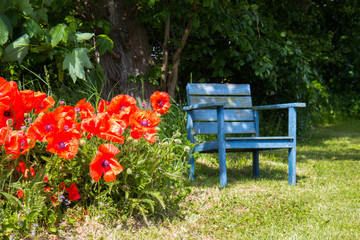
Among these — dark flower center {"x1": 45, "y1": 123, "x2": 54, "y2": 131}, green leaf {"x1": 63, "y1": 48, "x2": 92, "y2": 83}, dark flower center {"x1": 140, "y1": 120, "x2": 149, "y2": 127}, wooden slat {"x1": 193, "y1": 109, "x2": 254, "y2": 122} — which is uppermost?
green leaf {"x1": 63, "y1": 48, "x2": 92, "y2": 83}

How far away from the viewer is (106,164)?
2.03 m

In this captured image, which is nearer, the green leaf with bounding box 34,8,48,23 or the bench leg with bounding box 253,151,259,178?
the green leaf with bounding box 34,8,48,23

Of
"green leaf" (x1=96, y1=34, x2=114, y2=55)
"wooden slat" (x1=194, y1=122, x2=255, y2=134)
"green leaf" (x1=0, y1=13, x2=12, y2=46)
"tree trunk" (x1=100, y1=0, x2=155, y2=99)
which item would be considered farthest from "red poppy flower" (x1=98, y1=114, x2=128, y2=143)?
"tree trunk" (x1=100, y1=0, x2=155, y2=99)

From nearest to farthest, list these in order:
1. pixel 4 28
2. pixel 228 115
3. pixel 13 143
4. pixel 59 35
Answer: pixel 13 143
pixel 4 28
pixel 59 35
pixel 228 115

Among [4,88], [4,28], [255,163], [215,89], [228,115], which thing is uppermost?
[4,28]

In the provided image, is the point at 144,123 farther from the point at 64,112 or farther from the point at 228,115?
the point at 228,115

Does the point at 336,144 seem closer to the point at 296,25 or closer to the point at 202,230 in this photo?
the point at 296,25

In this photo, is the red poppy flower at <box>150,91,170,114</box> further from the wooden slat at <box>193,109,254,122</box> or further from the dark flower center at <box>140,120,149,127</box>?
the wooden slat at <box>193,109,254,122</box>

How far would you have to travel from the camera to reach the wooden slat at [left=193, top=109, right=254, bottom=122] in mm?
4133

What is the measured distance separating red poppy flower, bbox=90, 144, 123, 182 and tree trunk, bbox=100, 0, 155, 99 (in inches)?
130

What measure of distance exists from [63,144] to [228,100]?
8.63ft

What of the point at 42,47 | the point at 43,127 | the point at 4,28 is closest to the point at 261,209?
the point at 43,127

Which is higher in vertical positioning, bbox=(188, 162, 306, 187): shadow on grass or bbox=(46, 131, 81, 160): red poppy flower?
bbox=(46, 131, 81, 160): red poppy flower

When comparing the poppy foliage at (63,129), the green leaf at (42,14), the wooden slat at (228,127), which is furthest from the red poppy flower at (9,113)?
the wooden slat at (228,127)
